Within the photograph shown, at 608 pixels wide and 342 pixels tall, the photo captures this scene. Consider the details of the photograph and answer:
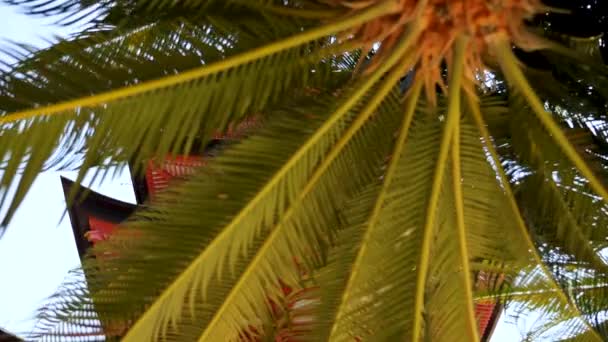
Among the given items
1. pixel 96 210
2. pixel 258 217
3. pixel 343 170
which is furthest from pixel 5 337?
pixel 343 170

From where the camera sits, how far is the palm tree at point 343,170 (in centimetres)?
225

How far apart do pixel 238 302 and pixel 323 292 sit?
289mm

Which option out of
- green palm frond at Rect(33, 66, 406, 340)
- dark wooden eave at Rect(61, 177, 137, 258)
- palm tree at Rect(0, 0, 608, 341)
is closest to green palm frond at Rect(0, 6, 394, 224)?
palm tree at Rect(0, 0, 608, 341)

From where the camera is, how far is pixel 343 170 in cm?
247

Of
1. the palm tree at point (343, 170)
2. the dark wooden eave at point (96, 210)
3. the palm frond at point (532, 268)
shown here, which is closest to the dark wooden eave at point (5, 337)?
the dark wooden eave at point (96, 210)

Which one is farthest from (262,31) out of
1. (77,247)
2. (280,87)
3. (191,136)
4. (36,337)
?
(77,247)

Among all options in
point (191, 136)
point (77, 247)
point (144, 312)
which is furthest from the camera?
point (77, 247)

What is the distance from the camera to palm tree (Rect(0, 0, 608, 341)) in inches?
88.4

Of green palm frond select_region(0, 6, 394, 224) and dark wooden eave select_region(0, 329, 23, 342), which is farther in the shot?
dark wooden eave select_region(0, 329, 23, 342)

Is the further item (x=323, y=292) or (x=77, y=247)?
(x=77, y=247)

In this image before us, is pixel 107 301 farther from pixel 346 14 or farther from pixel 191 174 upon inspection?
pixel 346 14

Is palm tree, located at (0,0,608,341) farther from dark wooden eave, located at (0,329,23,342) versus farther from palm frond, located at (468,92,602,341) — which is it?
dark wooden eave, located at (0,329,23,342)

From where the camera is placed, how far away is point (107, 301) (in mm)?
2301

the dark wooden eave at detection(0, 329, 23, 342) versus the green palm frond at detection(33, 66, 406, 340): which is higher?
the dark wooden eave at detection(0, 329, 23, 342)
